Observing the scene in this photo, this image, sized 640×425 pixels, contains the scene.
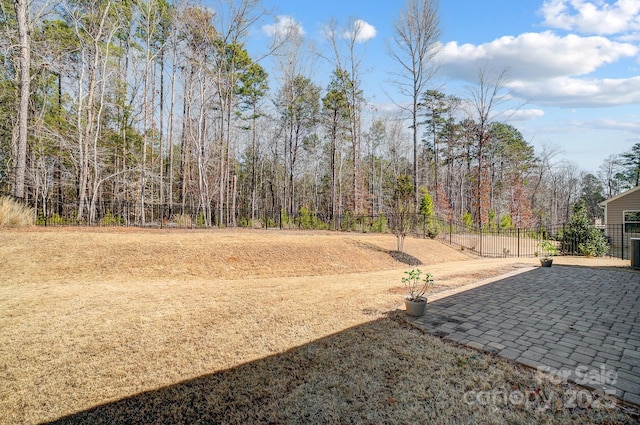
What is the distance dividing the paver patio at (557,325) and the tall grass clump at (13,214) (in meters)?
11.5

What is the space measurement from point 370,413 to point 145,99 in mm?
20338

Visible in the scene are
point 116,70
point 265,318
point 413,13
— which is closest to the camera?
point 265,318

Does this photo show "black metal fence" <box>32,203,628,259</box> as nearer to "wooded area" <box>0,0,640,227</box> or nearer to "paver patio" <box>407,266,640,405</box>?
"wooded area" <box>0,0,640,227</box>

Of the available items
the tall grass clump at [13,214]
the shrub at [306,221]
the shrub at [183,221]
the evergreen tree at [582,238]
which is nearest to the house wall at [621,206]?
the evergreen tree at [582,238]

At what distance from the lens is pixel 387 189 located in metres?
34.0

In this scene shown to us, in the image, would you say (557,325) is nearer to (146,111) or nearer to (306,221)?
(306,221)

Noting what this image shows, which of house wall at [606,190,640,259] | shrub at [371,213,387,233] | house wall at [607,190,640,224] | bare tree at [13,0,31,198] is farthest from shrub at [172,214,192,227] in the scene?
house wall at [607,190,640,224]

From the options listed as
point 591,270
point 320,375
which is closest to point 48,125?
point 320,375

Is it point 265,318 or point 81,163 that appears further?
point 81,163

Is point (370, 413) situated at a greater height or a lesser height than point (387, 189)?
lesser

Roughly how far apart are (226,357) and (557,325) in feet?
14.2

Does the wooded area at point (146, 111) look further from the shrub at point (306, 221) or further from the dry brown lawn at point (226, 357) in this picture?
the dry brown lawn at point (226, 357)

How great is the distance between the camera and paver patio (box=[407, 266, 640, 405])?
2732mm

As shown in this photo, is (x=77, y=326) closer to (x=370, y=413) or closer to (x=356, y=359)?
(x=356, y=359)
